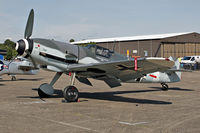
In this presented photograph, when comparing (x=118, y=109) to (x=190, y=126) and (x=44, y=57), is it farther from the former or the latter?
(x=44, y=57)

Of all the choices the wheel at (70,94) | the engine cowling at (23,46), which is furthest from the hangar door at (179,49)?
the engine cowling at (23,46)

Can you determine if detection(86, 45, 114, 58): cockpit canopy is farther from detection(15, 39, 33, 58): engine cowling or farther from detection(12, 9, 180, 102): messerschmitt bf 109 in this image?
detection(15, 39, 33, 58): engine cowling

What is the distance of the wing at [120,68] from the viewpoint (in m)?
8.73

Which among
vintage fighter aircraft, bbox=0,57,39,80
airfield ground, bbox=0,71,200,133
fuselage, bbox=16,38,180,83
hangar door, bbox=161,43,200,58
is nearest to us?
airfield ground, bbox=0,71,200,133

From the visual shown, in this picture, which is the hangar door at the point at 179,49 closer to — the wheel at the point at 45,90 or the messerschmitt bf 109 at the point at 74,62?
the messerschmitt bf 109 at the point at 74,62

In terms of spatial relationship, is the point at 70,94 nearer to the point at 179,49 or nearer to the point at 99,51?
the point at 99,51

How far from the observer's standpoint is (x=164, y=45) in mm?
58188

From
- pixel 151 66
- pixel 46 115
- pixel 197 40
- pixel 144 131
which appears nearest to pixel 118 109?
pixel 151 66

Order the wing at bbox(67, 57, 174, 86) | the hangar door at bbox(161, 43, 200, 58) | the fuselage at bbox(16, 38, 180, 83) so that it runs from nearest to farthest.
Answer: the wing at bbox(67, 57, 174, 86) < the fuselage at bbox(16, 38, 180, 83) < the hangar door at bbox(161, 43, 200, 58)

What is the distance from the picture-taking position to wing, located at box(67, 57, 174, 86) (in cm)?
873

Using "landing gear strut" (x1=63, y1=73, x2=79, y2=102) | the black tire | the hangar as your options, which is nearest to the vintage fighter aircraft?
the black tire

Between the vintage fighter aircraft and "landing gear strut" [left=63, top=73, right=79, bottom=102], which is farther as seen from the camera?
the vintage fighter aircraft

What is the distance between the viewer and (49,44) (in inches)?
404

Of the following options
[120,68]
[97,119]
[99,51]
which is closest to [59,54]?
[99,51]
